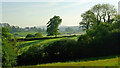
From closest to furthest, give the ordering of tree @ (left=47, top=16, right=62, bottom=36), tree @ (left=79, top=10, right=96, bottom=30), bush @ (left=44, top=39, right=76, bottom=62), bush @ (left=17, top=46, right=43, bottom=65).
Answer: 1. bush @ (left=17, top=46, right=43, bottom=65)
2. bush @ (left=44, top=39, right=76, bottom=62)
3. tree @ (left=79, top=10, right=96, bottom=30)
4. tree @ (left=47, top=16, right=62, bottom=36)

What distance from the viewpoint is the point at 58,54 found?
2147 cm

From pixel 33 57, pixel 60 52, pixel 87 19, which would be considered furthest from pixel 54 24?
pixel 33 57

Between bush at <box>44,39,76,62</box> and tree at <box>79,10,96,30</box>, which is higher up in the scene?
tree at <box>79,10,96,30</box>

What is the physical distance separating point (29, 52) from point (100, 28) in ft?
44.6

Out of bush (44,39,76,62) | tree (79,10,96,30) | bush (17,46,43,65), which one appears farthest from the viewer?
tree (79,10,96,30)

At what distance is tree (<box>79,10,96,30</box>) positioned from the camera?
39031mm

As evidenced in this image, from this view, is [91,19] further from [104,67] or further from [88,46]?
[104,67]

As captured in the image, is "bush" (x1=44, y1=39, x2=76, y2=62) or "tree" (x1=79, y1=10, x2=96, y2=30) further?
"tree" (x1=79, y1=10, x2=96, y2=30)

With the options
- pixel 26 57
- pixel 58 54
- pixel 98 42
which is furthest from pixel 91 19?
pixel 26 57

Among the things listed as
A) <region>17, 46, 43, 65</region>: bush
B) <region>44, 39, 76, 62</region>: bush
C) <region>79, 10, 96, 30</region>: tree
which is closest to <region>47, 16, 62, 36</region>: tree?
<region>79, 10, 96, 30</region>: tree

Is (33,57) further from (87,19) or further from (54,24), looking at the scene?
(54,24)

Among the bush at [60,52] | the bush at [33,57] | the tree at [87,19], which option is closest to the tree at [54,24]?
the tree at [87,19]

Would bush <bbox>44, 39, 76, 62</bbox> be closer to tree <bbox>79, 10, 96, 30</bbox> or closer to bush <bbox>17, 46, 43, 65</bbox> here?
bush <bbox>17, 46, 43, 65</bbox>

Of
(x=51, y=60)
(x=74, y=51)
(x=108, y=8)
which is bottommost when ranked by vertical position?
(x=51, y=60)
